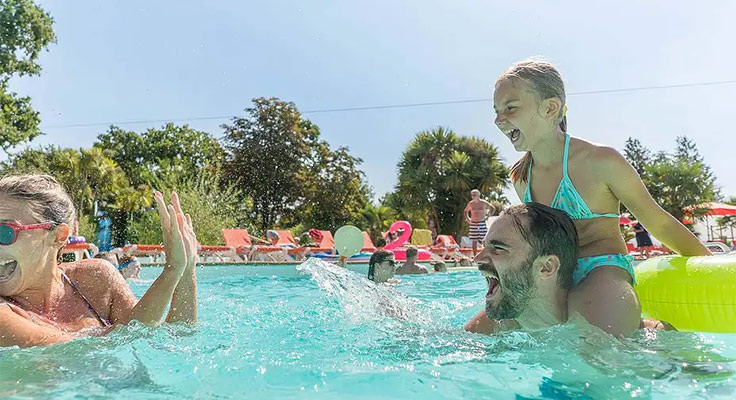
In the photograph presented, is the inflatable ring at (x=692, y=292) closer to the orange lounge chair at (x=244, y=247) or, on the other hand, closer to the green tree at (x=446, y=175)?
the orange lounge chair at (x=244, y=247)

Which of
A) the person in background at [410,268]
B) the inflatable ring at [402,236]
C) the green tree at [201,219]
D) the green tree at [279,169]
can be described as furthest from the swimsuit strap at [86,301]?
the green tree at [279,169]

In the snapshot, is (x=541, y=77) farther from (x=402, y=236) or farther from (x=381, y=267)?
(x=402, y=236)

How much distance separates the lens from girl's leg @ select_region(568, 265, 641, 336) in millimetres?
2359

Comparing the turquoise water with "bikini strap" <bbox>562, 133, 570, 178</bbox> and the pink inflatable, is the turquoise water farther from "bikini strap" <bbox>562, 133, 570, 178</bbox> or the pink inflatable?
the pink inflatable

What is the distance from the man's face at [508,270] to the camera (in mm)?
2346

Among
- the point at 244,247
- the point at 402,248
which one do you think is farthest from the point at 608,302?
Result: the point at 244,247

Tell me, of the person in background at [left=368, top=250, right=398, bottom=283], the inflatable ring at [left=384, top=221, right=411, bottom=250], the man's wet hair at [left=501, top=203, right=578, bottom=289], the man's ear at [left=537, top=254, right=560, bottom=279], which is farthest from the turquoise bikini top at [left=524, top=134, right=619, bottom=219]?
the inflatable ring at [left=384, top=221, right=411, bottom=250]

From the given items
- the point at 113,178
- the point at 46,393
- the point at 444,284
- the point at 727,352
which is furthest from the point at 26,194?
the point at 113,178

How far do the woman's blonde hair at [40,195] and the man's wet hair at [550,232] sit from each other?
1988mm

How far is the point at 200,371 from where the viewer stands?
2139mm

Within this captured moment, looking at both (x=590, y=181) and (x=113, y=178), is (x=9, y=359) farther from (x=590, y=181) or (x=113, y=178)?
(x=113, y=178)

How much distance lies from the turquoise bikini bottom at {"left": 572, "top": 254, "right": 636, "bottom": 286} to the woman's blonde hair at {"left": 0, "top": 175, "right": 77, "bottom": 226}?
93.1 inches

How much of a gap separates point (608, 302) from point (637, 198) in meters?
0.53

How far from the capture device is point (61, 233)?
8.09 feet
